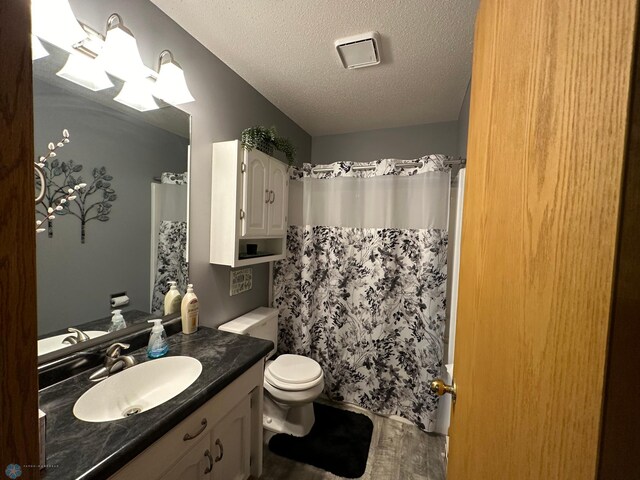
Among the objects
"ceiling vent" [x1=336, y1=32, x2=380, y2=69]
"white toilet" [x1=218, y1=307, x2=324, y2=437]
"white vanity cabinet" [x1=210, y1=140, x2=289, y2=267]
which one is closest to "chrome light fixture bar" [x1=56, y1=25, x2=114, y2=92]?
"white vanity cabinet" [x1=210, y1=140, x2=289, y2=267]

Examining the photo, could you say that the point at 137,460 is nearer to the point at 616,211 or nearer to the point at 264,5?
the point at 616,211

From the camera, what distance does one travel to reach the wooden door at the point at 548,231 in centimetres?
26

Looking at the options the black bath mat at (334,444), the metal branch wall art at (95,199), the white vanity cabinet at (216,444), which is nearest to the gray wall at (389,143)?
the metal branch wall art at (95,199)

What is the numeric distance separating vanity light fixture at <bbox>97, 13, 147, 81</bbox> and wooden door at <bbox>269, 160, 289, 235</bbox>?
87 centimetres

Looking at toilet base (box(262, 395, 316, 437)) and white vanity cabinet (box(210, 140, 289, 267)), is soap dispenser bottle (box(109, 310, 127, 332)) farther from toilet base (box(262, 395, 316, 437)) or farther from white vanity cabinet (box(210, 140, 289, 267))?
toilet base (box(262, 395, 316, 437))

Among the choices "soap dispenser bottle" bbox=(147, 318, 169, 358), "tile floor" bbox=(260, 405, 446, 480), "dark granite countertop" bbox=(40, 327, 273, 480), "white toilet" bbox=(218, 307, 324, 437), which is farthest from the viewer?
"white toilet" bbox=(218, 307, 324, 437)

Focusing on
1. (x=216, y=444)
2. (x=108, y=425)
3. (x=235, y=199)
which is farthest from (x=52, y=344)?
(x=235, y=199)

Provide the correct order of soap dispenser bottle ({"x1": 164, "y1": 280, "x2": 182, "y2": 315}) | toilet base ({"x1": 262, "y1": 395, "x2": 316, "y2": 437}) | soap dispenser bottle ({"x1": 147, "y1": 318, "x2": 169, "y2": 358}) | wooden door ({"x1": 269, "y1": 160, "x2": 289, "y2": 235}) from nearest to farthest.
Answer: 1. soap dispenser bottle ({"x1": 147, "y1": 318, "x2": 169, "y2": 358})
2. soap dispenser bottle ({"x1": 164, "y1": 280, "x2": 182, "y2": 315})
3. toilet base ({"x1": 262, "y1": 395, "x2": 316, "y2": 437})
4. wooden door ({"x1": 269, "y1": 160, "x2": 289, "y2": 235})

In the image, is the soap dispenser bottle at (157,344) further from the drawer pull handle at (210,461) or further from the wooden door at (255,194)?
the wooden door at (255,194)

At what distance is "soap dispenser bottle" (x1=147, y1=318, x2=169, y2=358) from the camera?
3.80 feet

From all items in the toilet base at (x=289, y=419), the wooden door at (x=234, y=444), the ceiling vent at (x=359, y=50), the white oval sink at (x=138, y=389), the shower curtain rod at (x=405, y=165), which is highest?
the ceiling vent at (x=359, y=50)

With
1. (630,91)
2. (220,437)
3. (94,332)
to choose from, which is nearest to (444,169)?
(630,91)

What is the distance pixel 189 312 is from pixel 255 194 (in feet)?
2.62

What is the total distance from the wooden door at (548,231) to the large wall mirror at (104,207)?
1351 millimetres
